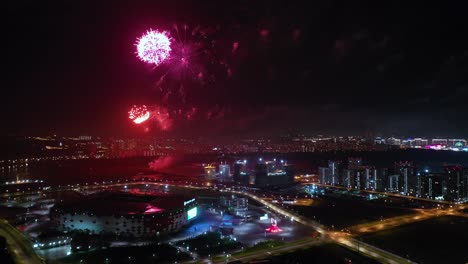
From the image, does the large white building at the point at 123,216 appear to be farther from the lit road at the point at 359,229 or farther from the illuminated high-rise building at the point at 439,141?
the illuminated high-rise building at the point at 439,141

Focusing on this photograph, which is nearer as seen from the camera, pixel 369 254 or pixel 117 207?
pixel 369 254

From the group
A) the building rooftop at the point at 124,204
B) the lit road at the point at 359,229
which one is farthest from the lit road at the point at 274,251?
the building rooftop at the point at 124,204

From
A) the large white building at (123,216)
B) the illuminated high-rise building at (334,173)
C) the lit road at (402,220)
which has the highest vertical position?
the illuminated high-rise building at (334,173)

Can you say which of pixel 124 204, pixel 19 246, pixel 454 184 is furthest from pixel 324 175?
pixel 19 246

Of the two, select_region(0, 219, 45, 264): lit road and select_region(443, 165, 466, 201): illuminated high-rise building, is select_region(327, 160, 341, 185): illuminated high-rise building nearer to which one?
select_region(443, 165, 466, 201): illuminated high-rise building

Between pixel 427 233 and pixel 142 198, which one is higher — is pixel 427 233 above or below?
below

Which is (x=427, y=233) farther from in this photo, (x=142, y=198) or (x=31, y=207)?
(x=31, y=207)

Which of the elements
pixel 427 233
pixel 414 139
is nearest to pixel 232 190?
pixel 427 233

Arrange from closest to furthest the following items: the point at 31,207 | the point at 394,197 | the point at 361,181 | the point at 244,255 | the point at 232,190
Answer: the point at 244,255
the point at 31,207
the point at 394,197
the point at 232,190
the point at 361,181
